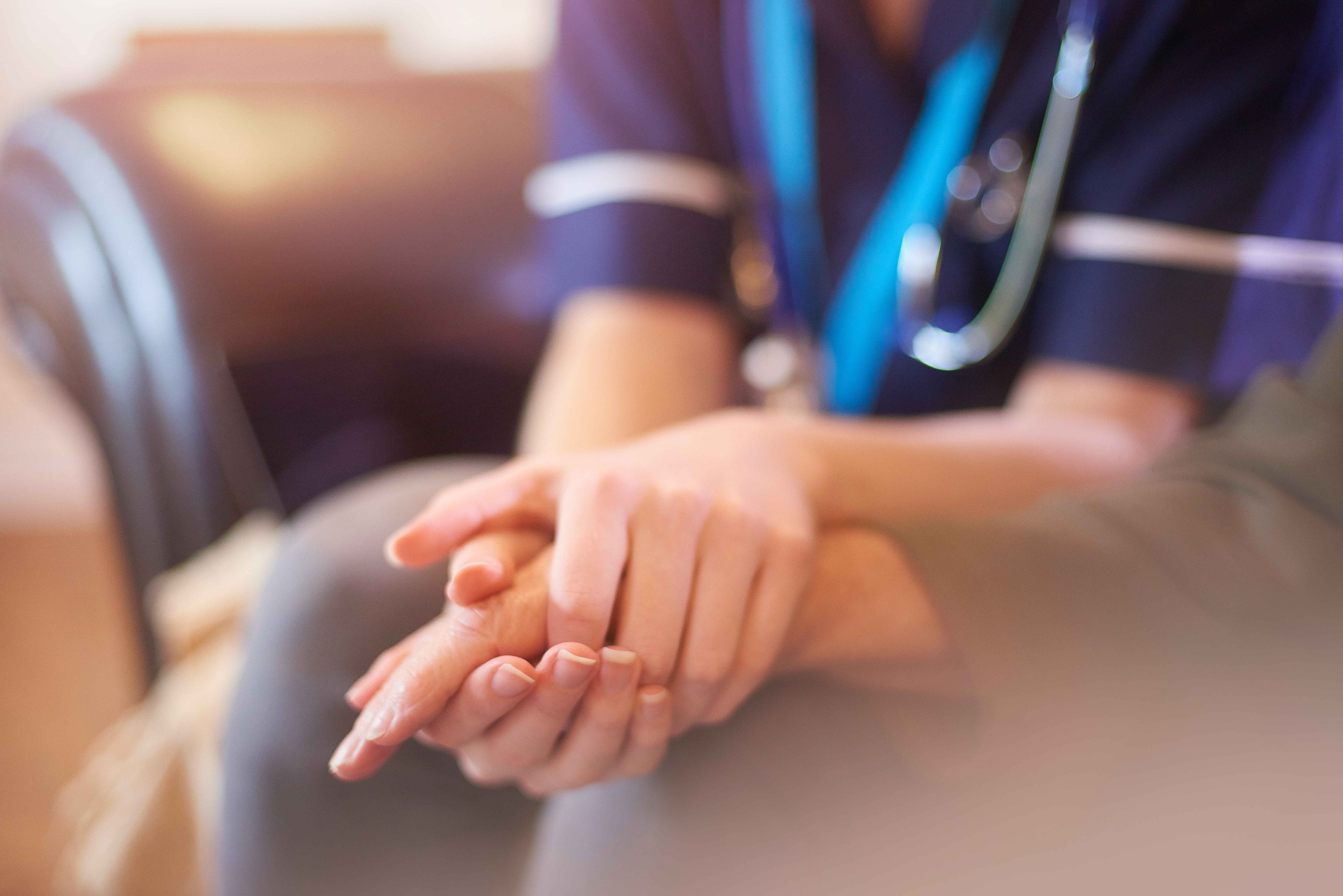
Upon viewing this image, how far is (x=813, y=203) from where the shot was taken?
0.61m

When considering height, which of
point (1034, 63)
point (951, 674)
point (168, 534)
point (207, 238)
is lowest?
point (168, 534)

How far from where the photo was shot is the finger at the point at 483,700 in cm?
29

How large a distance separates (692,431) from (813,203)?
263 millimetres

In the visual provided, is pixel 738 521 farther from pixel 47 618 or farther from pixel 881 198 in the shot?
pixel 47 618

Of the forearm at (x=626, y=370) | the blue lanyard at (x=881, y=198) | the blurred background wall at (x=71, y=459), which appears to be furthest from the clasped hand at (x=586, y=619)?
the blurred background wall at (x=71, y=459)

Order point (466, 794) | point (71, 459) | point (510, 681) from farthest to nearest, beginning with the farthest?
point (71, 459)
point (466, 794)
point (510, 681)

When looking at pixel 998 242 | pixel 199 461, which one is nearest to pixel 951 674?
pixel 998 242

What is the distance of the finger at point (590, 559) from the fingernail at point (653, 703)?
0.08 feet

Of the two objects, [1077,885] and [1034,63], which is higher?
[1034,63]

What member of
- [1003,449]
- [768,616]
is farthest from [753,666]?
[1003,449]

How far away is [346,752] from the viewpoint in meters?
0.31

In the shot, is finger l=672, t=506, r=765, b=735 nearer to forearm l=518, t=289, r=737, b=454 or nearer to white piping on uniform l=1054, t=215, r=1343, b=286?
forearm l=518, t=289, r=737, b=454

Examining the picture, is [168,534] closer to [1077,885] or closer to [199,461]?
[199,461]

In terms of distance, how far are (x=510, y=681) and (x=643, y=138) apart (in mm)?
426
